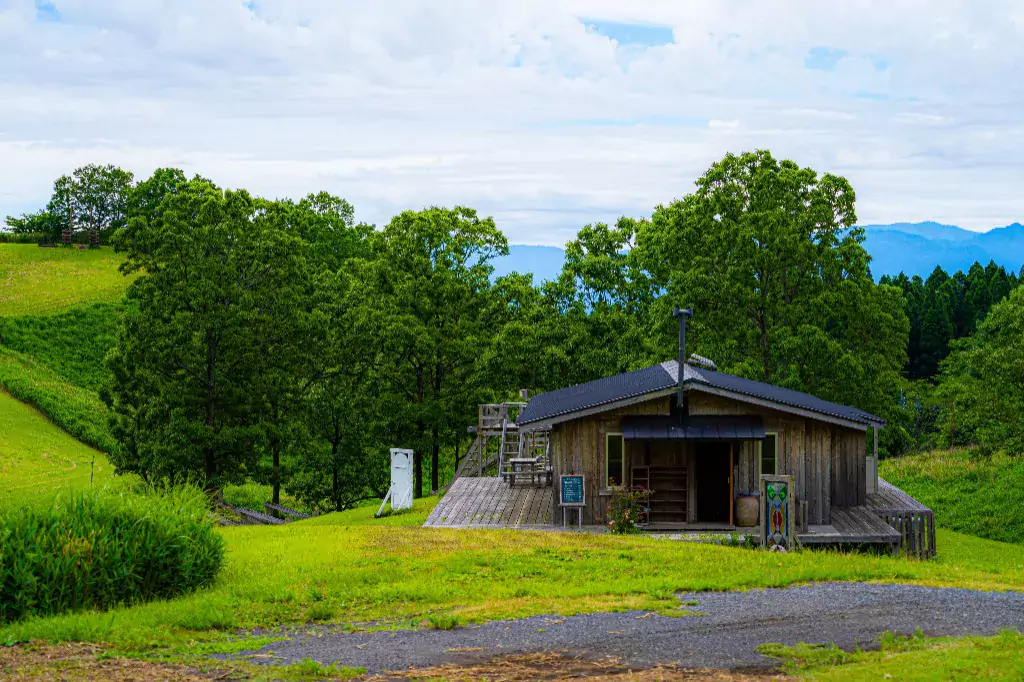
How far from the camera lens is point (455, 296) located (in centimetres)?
4003

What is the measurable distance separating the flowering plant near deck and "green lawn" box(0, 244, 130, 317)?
57276mm

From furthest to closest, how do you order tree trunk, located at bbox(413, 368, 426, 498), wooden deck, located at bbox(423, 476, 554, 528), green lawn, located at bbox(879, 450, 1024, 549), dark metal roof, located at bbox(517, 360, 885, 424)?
1. tree trunk, located at bbox(413, 368, 426, 498)
2. green lawn, located at bbox(879, 450, 1024, 549)
3. wooden deck, located at bbox(423, 476, 554, 528)
4. dark metal roof, located at bbox(517, 360, 885, 424)

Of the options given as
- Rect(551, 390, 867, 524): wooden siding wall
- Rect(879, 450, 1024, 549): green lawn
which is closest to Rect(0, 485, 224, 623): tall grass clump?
Rect(551, 390, 867, 524): wooden siding wall

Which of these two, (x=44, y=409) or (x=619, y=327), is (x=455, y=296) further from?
(x=44, y=409)

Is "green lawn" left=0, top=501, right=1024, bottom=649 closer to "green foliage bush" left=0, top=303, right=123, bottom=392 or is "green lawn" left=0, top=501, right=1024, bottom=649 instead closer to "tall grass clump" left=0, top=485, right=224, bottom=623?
"tall grass clump" left=0, top=485, right=224, bottom=623

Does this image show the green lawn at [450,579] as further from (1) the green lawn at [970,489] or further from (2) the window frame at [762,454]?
(1) the green lawn at [970,489]

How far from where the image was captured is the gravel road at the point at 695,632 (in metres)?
10.4

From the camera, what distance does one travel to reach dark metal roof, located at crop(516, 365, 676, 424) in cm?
2142

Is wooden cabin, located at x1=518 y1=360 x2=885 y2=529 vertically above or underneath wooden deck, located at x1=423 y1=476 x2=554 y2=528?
above

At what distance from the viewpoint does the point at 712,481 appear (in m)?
23.4

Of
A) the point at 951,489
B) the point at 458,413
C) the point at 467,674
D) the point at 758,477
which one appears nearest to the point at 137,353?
the point at 458,413

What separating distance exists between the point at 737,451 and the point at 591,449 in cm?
306

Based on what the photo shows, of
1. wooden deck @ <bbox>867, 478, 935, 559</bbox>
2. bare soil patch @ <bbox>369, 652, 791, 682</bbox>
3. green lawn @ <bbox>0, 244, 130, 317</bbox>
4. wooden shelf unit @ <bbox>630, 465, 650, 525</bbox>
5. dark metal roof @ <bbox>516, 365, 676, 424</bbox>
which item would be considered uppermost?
green lawn @ <bbox>0, 244, 130, 317</bbox>

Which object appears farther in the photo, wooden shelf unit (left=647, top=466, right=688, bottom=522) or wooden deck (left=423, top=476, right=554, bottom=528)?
wooden shelf unit (left=647, top=466, right=688, bottom=522)
